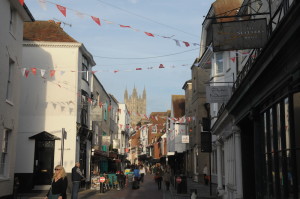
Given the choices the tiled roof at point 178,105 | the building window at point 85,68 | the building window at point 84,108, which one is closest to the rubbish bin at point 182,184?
the building window at point 84,108

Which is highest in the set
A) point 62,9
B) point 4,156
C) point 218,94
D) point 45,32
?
point 45,32

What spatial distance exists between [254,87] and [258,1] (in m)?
5.26

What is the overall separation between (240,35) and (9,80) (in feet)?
34.3

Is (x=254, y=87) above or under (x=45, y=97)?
under

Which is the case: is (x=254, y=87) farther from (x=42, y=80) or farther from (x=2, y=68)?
(x=42, y=80)

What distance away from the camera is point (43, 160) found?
22.9 meters

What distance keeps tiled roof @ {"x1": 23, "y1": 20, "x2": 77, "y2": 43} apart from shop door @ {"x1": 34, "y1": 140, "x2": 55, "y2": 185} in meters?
6.36

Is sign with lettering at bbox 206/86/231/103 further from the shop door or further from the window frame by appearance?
the shop door

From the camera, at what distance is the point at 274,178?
9.14 metres

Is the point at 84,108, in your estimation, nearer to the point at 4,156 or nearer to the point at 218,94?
the point at 4,156

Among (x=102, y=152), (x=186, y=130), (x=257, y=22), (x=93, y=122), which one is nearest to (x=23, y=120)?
(x=93, y=122)

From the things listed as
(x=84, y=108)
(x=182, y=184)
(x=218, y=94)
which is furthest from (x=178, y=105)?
(x=218, y=94)

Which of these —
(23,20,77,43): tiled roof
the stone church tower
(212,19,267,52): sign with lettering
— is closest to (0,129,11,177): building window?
(23,20,77,43): tiled roof

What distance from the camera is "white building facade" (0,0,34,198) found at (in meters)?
15.4
